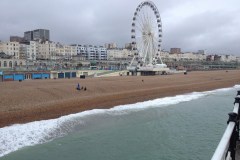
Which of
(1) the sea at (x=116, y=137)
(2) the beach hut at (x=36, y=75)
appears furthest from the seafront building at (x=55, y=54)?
(1) the sea at (x=116, y=137)

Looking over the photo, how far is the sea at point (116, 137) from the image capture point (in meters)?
8.89

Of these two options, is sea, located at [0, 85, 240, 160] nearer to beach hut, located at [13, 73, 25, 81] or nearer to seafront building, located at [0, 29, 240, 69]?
beach hut, located at [13, 73, 25, 81]

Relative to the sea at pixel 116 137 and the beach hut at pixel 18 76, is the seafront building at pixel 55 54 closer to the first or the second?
the beach hut at pixel 18 76

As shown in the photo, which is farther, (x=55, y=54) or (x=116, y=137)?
(x=55, y=54)

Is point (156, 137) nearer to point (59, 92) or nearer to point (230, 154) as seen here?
point (230, 154)

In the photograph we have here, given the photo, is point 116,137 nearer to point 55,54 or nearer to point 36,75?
point 36,75

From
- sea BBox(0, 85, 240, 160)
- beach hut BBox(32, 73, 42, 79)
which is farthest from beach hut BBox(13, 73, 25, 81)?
sea BBox(0, 85, 240, 160)

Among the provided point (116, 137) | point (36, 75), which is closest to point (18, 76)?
point (36, 75)

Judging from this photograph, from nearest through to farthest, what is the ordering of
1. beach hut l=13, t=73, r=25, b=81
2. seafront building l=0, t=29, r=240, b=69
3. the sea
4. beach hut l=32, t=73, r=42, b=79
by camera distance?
1. the sea
2. beach hut l=13, t=73, r=25, b=81
3. beach hut l=32, t=73, r=42, b=79
4. seafront building l=0, t=29, r=240, b=69

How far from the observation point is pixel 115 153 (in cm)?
899

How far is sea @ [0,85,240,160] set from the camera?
8891mm

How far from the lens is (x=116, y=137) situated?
11.0 meters

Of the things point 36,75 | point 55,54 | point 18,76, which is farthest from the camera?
point 55,54

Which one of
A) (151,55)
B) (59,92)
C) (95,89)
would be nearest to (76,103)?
(59,92)
